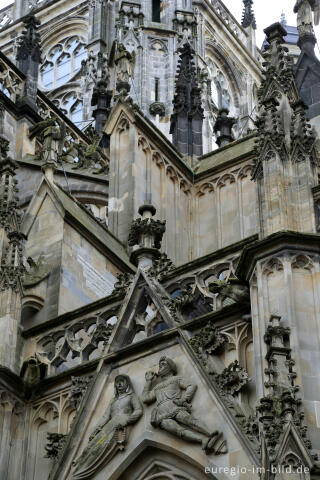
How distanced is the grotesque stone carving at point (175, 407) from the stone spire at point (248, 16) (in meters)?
41.3

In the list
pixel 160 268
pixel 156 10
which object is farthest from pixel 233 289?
pixel 156 10

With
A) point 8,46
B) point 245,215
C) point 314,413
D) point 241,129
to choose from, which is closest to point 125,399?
point 314,413

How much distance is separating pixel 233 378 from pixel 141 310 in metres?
1.80

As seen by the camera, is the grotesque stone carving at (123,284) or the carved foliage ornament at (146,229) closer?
the grotesque stone carving at (123,284)

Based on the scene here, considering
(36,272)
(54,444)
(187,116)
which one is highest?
(187,116)

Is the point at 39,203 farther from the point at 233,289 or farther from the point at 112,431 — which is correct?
the point at 112,431

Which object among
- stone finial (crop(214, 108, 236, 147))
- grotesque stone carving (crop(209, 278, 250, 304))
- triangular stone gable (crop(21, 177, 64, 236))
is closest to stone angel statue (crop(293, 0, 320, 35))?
stone finial (crop(214, 108, 236, 147))

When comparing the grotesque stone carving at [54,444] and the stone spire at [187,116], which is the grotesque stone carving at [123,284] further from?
the stone spire at [187,116]

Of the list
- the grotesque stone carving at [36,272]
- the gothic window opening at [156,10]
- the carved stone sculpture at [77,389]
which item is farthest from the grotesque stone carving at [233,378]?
the gothic window opening at [156,10]

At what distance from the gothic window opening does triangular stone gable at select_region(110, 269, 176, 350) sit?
28.6m

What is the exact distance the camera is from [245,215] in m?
20.8

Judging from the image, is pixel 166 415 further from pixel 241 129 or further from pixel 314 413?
pixel 241 129

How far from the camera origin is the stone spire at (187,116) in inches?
921

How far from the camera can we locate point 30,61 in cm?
3162
